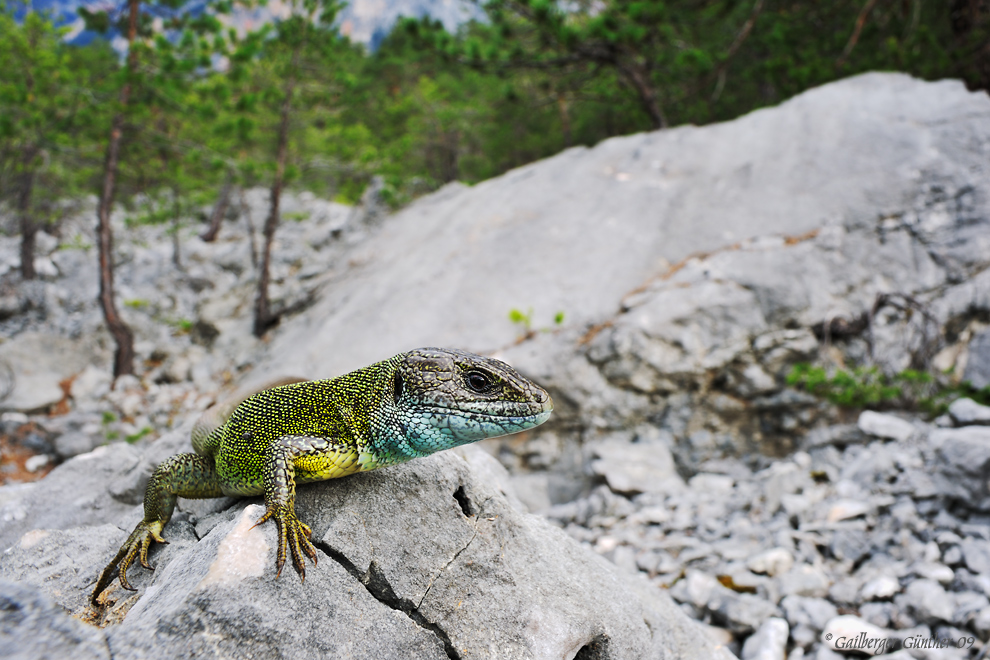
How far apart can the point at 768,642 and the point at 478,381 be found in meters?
3.53

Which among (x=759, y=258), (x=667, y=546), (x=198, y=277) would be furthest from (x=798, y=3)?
(x=198, y=277)

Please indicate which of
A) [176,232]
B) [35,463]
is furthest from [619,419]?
[176,232]

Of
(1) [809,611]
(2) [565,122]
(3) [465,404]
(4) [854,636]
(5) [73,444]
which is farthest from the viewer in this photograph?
(2) [565,122]

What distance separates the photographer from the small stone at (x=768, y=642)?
14.5 ft

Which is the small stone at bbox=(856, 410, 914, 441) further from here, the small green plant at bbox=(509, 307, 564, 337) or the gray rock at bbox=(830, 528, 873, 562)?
the small green plant at bbox=(509, 307, 564, 337)

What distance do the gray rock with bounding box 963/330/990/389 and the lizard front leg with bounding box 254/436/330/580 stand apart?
9237mm

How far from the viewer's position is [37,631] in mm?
1954

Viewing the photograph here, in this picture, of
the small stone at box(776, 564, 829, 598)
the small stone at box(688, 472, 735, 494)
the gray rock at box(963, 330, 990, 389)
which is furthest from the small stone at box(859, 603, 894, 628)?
the gray rock at box(963, 330, 990, 389)

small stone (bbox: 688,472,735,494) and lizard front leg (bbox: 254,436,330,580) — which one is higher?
lizard front leg (bbox: 254,436,330,580)

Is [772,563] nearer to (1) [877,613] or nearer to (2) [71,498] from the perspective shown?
(1) [877,613]

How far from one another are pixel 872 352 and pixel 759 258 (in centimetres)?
235

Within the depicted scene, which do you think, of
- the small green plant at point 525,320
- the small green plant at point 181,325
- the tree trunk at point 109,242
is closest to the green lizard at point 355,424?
the small green plant at point 525,320

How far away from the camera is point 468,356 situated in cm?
295

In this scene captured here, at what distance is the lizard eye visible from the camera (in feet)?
9.22
